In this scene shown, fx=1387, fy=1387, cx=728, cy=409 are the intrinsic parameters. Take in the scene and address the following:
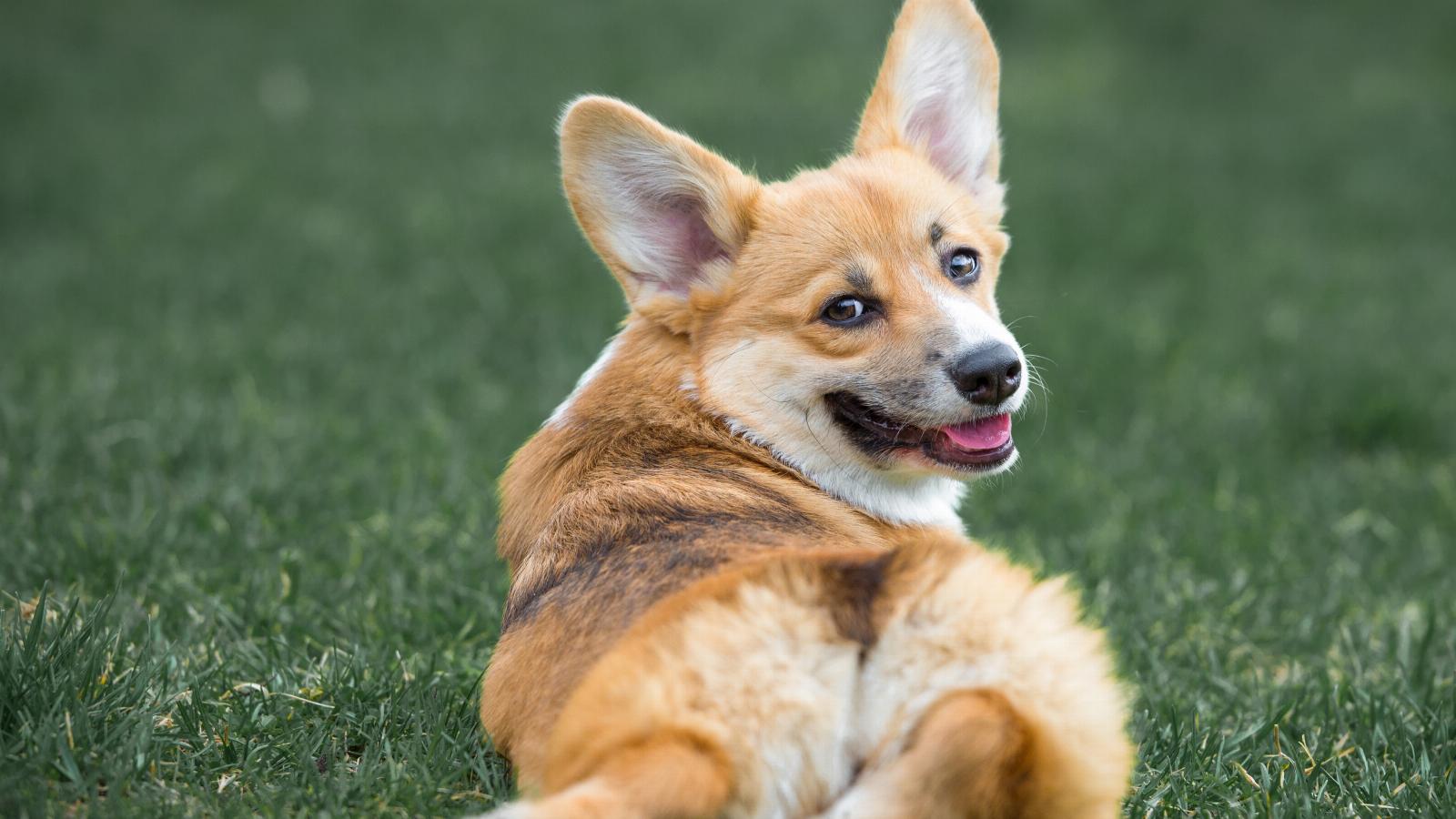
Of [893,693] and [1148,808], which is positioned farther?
[1148,808]

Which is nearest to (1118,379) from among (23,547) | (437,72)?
(23,547)

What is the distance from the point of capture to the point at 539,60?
11414mm

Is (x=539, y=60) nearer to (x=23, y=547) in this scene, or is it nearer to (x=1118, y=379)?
(x=1118, y=379)

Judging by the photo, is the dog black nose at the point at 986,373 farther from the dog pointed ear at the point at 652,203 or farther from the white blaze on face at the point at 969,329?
the dog pointed ear at the point at 652,203

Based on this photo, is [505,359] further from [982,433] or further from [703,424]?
[982,433]

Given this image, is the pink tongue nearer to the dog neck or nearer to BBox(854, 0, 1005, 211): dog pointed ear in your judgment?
the dog neck

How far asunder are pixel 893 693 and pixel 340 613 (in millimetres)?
2088

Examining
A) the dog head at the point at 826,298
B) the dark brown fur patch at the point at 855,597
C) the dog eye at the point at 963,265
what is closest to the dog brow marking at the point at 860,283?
the dog head at the point at 826,298

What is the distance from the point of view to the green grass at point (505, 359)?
3.04 meters

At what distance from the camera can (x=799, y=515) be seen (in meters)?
2.86

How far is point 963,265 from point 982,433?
0.48 m

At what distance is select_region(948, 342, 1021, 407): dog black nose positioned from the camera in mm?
3029

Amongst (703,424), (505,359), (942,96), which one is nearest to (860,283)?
(703,424)

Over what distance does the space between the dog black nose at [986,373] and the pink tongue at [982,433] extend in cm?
9
